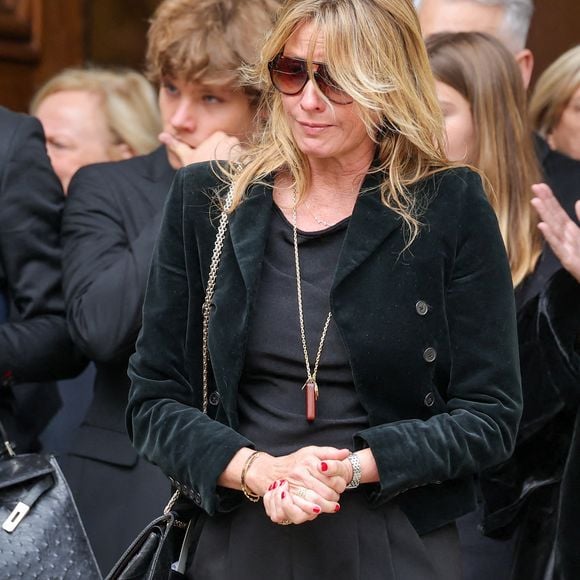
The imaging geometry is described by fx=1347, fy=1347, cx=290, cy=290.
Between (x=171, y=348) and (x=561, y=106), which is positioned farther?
(x=561, y=106)

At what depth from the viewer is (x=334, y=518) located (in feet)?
8.25

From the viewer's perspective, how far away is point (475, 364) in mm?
2516

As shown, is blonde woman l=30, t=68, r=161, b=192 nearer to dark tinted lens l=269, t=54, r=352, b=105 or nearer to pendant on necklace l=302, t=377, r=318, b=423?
dark tinted lens l=269, t=54, r=352, b=105

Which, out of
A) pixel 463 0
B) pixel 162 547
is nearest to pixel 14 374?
pixel 162 547

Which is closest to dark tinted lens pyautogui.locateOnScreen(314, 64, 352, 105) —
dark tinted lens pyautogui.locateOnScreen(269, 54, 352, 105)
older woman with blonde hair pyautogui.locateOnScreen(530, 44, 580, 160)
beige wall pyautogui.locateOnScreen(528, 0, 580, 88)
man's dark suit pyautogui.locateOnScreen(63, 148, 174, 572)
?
dark tinted lens pyautogui.locateOnScreen(269, 54, 352, 105)

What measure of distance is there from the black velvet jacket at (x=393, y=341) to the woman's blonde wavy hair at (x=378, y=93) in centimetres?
5

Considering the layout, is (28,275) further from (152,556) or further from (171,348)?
(152,556)

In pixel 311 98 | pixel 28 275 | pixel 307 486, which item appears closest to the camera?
pixel 307 486

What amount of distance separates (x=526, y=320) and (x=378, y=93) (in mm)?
985

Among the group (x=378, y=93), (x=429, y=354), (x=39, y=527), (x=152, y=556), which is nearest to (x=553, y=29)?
(x=378, y=93)

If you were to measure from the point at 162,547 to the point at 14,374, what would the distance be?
0.97 m

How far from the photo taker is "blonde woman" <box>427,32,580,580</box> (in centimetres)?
318

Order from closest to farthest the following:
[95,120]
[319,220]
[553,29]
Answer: [319,220], [95,120], [553,29]

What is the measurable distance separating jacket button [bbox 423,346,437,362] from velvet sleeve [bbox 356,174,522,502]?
42 mm
